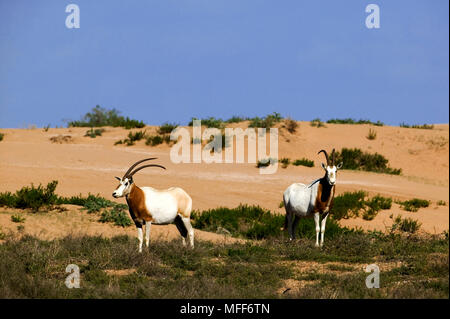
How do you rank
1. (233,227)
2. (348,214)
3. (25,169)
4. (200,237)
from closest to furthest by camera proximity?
(200,237)
(233,227)
(348,214)
(25,169)

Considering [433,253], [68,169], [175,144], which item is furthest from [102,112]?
[433,253]

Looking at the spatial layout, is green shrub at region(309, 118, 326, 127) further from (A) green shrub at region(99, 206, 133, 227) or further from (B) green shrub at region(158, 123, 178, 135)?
(A) green shrub at region(99, 206, 133, 227)

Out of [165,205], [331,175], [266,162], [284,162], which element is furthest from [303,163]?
[165,205]

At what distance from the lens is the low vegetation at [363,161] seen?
107 ft

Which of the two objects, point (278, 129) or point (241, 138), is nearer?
point (241, 138)

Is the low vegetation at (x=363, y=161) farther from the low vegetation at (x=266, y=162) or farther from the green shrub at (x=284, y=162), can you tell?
the low vegetation at (x=266, y=162)

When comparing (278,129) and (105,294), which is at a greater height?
(278,129)

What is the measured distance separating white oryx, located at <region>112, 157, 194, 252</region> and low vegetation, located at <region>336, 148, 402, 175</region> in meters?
20.6

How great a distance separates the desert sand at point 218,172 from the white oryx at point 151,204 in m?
1.74

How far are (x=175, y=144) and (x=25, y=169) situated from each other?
10.9 m

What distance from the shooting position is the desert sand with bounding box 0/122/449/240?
20.0 m

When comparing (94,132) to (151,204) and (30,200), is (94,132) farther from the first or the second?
(151,204)
